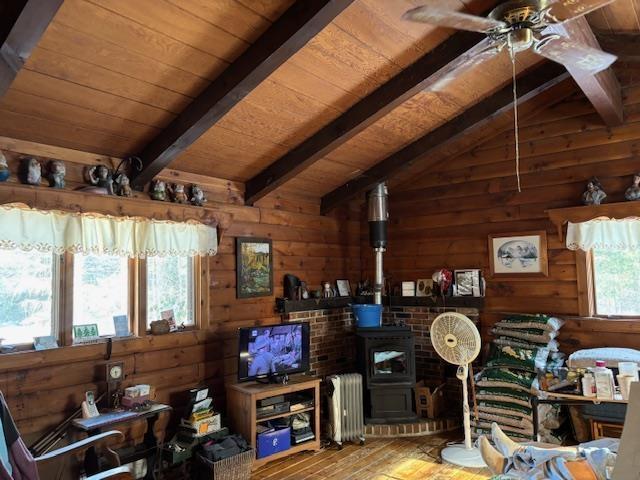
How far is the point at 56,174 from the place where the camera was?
10.0ft

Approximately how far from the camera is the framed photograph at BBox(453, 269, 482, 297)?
4.85m

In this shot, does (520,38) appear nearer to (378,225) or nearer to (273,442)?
(378,225)

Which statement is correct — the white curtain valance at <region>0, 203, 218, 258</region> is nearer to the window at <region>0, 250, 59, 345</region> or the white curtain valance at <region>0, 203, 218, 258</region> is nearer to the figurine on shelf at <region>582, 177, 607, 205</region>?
the window at <region>0, 250, 59, 345</region>

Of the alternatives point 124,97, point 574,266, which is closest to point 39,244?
point 124,97

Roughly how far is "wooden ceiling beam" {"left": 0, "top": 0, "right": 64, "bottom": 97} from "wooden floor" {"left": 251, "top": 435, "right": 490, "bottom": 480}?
310cm

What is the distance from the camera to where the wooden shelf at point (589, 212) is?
400cm

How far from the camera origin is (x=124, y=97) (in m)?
2.86

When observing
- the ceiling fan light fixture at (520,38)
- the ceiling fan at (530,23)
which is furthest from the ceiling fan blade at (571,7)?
the ceiling fan light fixture at (520,38)

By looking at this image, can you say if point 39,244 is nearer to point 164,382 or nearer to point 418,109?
point 164,382

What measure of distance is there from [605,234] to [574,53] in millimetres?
2170

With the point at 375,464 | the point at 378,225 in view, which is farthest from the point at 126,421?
the point at 378,225

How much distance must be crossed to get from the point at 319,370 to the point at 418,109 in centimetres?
282

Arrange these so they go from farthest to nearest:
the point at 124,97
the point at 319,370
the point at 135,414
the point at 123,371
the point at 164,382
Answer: the point at 319,370 → the point at 164,382 → the point at 123,371 → the point at 135,414 → the point at 124,97

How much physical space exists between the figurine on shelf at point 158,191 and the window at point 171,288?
498 millimetres
